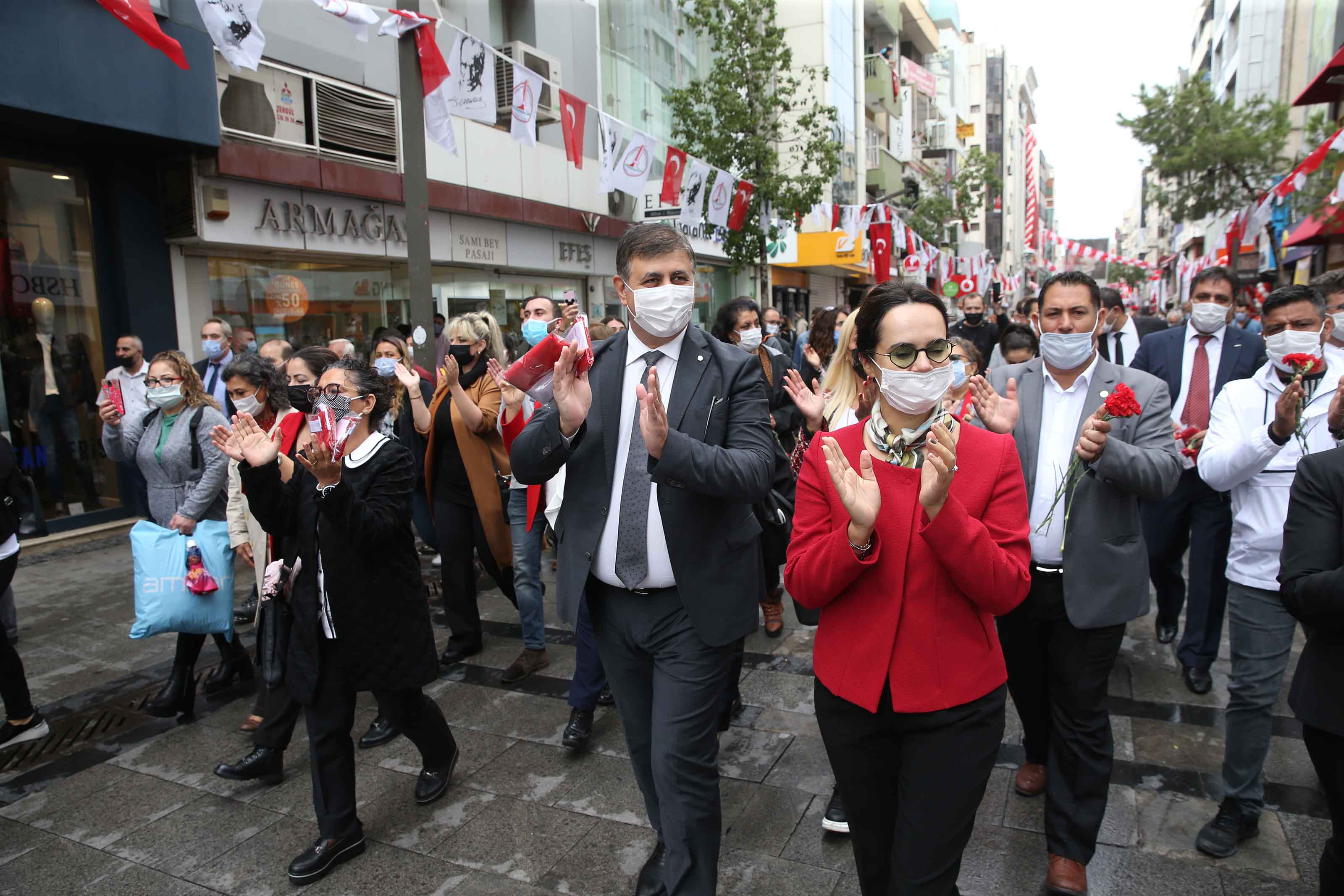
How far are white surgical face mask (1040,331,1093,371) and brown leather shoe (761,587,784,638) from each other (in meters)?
2.73

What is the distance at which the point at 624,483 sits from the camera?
282cm

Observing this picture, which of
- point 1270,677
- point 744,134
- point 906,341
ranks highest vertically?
point 744,134

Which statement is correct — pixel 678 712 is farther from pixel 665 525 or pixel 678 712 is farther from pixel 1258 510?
pixel 1258 510

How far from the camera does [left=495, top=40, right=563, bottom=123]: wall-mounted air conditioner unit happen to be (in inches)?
506

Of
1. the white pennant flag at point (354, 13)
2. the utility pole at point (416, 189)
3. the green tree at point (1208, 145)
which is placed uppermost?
the green tree at point (1208, 145)

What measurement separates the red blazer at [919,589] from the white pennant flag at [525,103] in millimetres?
6977

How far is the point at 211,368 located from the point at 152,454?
10.4ft

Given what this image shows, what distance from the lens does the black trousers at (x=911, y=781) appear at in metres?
2.09

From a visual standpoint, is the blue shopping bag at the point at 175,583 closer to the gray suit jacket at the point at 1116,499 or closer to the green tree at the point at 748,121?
the gray suit jacket at the point at 1116,499

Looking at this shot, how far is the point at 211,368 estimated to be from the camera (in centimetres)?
783

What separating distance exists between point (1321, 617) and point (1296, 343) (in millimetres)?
1921

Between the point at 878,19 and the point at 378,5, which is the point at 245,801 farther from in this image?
the point at 878,19

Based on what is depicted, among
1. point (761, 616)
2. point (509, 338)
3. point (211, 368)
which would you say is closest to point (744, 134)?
point (509, 338)

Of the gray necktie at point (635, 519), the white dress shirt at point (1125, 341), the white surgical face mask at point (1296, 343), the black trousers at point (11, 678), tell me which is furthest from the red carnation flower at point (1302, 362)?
the black trousers at point (11, 678)
